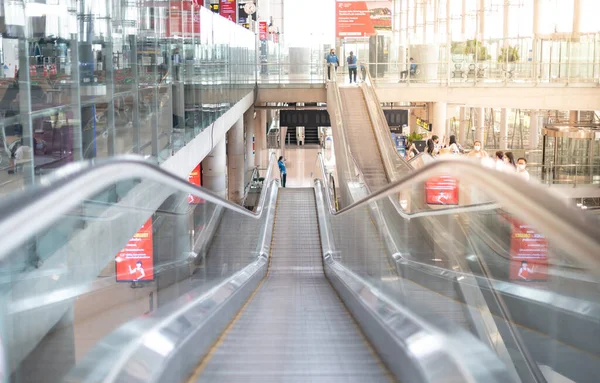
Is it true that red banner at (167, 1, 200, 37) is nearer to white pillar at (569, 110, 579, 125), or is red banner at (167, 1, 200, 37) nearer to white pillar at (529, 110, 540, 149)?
white pillar at (569, 110, 579, 125)

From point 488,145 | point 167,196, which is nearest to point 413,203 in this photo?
point 167,196

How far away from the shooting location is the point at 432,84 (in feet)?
98.8

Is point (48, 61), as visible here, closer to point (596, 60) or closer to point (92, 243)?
point (92, 243)

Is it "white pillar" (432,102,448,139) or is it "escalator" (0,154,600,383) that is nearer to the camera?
"escalator" (0,154,600,383)

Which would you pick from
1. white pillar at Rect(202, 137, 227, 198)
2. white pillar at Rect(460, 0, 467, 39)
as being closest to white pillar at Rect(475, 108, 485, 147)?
white pillar at Rect(460, 0, 467, 39)

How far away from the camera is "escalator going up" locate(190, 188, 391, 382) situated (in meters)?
4.10

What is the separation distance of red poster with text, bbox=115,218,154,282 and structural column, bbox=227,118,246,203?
2600 centimetres

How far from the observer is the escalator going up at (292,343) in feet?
13.5

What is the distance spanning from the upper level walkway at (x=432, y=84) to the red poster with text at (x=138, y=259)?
25.6 meters

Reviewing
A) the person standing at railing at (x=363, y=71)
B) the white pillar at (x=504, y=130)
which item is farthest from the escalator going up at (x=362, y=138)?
the white pillar at (x=504, y=130)

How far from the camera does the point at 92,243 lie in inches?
113

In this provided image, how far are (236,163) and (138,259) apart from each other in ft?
90.3

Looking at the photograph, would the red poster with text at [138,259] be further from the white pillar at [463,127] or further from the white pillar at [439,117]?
the white pillar at [463,127]

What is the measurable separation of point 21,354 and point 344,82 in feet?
87.5
